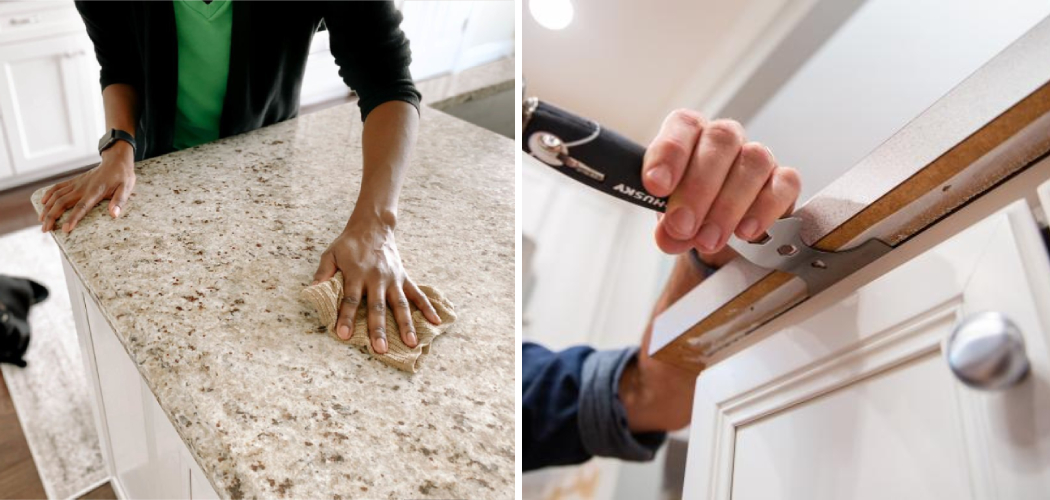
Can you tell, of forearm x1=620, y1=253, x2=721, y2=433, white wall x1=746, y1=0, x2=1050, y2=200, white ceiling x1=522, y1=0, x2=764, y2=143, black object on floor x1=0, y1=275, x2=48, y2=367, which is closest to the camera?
white wall x1=746, y1=0, x2=1050, y2=200

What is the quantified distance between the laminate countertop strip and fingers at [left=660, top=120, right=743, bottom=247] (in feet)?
0.20

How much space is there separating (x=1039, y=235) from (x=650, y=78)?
0.40 m

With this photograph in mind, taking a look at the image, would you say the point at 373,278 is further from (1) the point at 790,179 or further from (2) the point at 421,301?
(1) the point at 790,179

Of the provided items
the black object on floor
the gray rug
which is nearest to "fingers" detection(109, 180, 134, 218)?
the gray rug

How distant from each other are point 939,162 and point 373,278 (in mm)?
417

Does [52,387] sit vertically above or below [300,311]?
below

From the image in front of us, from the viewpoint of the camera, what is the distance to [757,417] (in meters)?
0.52

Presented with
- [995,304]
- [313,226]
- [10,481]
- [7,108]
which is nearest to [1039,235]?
[995,304]

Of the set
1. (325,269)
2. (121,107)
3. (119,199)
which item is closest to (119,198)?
(119,199)

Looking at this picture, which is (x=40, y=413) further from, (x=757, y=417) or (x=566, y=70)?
(x=757, y=417)

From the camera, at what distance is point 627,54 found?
0.67m

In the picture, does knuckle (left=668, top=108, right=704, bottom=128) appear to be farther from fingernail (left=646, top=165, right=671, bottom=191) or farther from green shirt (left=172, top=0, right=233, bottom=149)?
green shirt (left=172, top=0, right=233, bottom=149)

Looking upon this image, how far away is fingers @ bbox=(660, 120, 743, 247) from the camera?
1.48 ft

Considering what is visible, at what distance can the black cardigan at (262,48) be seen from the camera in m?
0.50
